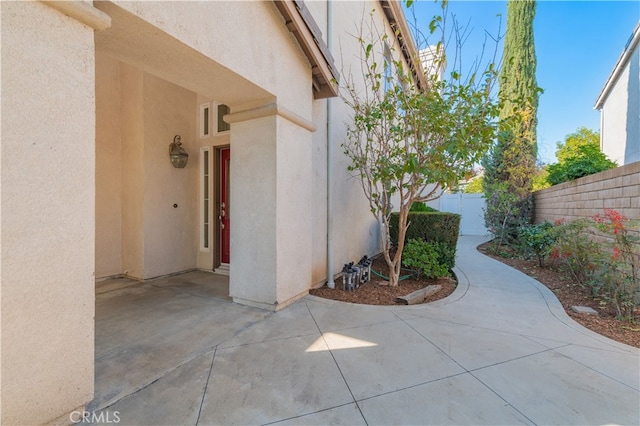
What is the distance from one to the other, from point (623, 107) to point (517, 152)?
582cm

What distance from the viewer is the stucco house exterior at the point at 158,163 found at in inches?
66.2

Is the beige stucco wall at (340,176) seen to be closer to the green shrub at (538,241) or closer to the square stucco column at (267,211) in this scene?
the square stucco column at (267,211)

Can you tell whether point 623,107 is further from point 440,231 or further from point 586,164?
point 440,231

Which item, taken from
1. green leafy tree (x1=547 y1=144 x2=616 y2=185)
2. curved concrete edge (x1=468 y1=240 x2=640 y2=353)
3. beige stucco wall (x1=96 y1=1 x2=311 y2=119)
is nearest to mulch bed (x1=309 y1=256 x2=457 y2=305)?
curved concrete edge (x1=468 y1=240 x2=640 y2=353)

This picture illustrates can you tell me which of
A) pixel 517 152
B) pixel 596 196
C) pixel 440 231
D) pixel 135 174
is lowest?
pixel 440 231

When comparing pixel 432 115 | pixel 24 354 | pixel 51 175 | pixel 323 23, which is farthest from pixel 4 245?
pixel 323 23

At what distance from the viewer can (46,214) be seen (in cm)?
176

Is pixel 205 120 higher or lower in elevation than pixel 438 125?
higher

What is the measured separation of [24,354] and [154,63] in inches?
107

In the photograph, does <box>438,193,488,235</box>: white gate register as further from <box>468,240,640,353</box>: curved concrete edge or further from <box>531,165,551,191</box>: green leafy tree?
<box>468,240,640,353</box>: curved concrete edge

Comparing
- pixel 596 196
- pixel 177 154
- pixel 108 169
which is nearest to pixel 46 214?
pixel 177 154

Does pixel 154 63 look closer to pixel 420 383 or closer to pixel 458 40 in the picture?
pixel 420 383

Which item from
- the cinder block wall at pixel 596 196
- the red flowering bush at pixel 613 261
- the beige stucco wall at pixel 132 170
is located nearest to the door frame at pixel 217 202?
the beige stucco wall at pixel 132 170

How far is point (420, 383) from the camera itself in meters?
2.38
